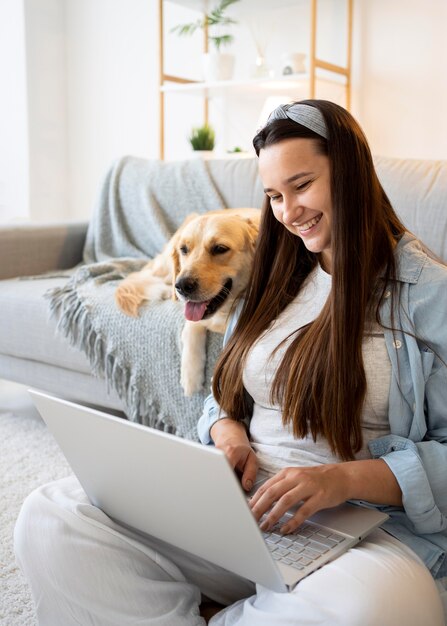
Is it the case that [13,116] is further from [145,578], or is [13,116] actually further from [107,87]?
[145,578]

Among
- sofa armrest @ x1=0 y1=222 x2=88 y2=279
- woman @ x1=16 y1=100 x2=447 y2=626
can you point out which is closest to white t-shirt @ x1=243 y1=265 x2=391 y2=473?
woman @ x1=16 y1=100 x2=447 y2=626

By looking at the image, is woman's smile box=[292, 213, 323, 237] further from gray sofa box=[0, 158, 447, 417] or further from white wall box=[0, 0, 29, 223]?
white wall box=[0, 0, 29, 223]

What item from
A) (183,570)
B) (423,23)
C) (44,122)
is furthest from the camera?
(44,122)

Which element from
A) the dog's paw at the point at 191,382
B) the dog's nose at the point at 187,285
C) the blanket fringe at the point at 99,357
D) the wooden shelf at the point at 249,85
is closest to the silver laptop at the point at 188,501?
the dog's nose at the point at 187,285

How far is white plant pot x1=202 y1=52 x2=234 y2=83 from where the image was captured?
3.81m

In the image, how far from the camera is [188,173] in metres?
2.84

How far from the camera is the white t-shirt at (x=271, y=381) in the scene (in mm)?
1100

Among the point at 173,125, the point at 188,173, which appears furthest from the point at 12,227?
the point at 173,125

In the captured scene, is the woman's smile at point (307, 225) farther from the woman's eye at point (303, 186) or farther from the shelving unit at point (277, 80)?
the shelving unit at point (277, 80)

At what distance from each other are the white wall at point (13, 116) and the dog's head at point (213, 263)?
122 inches

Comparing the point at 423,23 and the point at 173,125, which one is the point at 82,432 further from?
the point at 173,125

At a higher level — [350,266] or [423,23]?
[423,23]

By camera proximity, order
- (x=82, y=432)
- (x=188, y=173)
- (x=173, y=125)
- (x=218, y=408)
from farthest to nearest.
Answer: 1. (x=173, y=125)
2. (x=188, y=173)
3. (x=218, y=408)
4. (x=82, y=432)

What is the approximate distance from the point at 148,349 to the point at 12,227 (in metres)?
1.08
